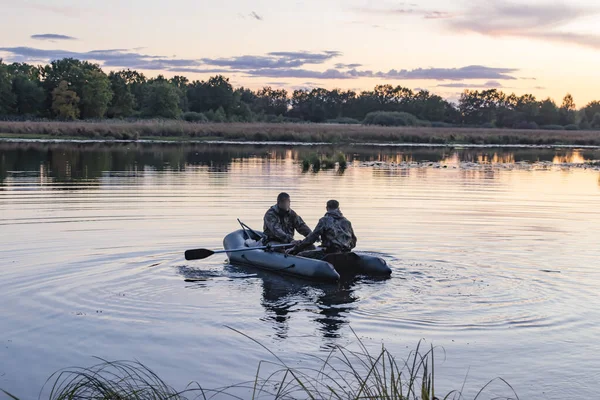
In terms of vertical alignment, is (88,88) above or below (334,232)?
above

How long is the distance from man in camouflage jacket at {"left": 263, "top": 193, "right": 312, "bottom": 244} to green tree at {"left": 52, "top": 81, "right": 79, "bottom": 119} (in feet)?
251

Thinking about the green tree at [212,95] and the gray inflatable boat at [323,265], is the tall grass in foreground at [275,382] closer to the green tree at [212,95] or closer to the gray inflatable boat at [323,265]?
the gray inflatable boat at [323,265]

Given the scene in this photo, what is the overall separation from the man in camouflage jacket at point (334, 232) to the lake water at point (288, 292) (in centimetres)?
74

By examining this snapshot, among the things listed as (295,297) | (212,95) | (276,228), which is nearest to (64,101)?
(212,95)

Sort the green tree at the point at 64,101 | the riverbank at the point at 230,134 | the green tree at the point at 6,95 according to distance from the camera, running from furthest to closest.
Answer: the green tree at the point at 64,101 < the green tree at the point at 6,95 < the riverbank at the point at 230,134

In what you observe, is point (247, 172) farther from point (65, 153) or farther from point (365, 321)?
point (365, 321)

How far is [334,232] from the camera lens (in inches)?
469

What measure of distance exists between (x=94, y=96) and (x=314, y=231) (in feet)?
267

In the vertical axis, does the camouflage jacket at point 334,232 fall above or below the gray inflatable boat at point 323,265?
above

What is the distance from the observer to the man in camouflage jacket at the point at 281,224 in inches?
518

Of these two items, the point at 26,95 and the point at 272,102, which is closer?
the point at 26,95

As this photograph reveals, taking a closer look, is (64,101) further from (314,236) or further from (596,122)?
(596,122)

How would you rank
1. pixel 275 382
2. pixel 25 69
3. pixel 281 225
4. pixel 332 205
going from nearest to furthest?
pixel 275 382, pixel 332 205, pixel 281 225, pixel 25 69

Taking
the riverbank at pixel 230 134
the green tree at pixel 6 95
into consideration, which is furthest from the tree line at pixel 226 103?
the riverbank at pixel 230 134
